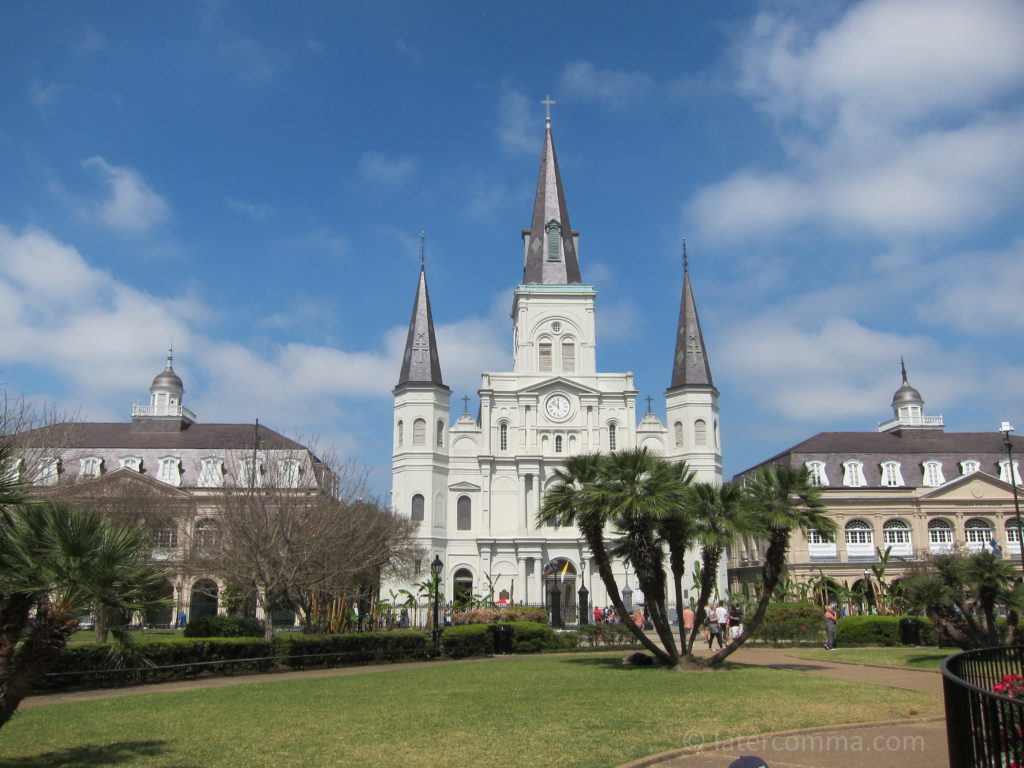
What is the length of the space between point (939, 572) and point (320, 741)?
14960 millimetres

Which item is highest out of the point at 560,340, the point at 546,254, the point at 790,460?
the point at 546,254

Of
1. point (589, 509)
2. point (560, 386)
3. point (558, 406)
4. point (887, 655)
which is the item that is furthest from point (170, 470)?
point (887, 655)

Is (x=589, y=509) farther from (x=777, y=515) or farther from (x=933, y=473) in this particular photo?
(x=933, y=473)

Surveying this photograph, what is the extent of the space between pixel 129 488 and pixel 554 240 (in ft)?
114

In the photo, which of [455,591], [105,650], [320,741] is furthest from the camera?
[455,591]

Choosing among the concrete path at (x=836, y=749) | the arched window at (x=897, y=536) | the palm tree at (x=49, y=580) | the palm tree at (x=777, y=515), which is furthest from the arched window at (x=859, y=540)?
the palm tree at (x=49, y=580)

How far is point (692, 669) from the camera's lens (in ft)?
68.9

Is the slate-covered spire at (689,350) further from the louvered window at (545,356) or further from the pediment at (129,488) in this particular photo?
the pediment at (129,488)

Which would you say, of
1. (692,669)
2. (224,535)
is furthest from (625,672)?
(224,535)

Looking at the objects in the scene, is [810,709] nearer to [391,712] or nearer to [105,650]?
[391,712]

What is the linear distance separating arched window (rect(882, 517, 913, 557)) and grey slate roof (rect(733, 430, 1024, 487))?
2.66 meters

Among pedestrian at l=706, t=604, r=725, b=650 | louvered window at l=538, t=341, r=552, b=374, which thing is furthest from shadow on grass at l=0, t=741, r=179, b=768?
louvered window at l=538, t=341, r=552, b=374

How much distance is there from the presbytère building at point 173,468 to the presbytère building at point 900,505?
32.7 meters

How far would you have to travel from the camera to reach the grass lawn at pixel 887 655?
22.5m
